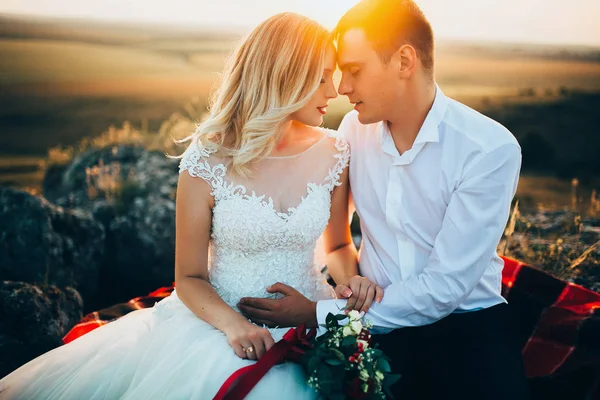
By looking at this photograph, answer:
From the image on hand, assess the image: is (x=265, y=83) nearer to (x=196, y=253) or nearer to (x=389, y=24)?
(x=389, y=24)

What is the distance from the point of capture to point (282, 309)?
2.54 metres

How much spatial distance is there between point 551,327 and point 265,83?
217cm

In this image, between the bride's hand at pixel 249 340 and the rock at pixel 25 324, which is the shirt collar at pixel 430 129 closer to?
the bride's hand at pixel 249 340

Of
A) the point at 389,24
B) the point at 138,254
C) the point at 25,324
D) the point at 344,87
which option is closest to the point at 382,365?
the point at 344,87

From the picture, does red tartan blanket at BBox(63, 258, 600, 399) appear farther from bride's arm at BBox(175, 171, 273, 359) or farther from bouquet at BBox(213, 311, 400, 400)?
bouquet at BBox(213, 311, 400, 400)

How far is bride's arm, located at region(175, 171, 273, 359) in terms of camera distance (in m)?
2.47

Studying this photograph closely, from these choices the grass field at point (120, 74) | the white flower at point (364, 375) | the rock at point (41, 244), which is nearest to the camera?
the white flower at point (364, 375)

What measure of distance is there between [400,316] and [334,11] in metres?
2.31

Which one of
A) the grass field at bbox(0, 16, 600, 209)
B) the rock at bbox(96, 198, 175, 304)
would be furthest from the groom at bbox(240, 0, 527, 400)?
the grass field at bbox(0, 16, 600, 209)

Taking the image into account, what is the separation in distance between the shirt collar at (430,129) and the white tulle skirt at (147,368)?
3.50ft

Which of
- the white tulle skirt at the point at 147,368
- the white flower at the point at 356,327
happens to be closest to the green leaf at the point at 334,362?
the white flower at the point at 356,327

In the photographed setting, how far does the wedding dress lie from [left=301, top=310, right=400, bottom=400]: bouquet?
7.0 inches

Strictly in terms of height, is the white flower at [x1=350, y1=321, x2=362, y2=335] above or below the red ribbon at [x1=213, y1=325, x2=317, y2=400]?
above

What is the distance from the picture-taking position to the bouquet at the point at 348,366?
1917 millimetres
